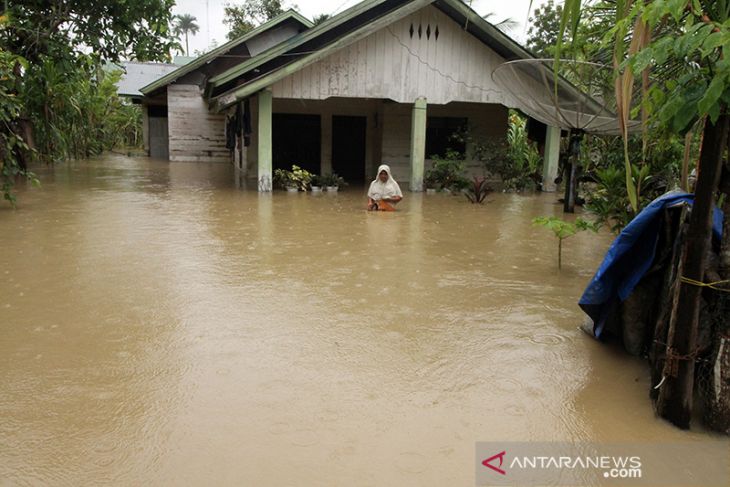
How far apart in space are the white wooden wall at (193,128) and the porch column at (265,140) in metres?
11.0

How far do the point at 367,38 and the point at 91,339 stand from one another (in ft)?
34.5

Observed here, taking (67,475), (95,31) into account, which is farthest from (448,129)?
(67,475)

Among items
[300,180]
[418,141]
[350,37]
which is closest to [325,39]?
[350,37]

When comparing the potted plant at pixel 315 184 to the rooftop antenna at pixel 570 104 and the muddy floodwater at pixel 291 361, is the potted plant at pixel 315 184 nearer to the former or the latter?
the rooftop antenna at pixel 570 104

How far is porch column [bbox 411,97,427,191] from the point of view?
553 inches

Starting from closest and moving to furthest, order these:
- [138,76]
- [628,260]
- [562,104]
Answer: [628,260] → [562,104] → [138,76]

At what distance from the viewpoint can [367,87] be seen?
44.2ft

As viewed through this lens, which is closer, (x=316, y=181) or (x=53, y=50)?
(x=53, y=50)

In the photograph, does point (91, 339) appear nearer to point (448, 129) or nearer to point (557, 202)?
point (557, 202)

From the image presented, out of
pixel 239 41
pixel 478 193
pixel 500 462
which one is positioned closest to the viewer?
pixel 500 462

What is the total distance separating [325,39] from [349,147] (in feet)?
15.4

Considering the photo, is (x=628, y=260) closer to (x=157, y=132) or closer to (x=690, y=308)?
(x=690, y=308)

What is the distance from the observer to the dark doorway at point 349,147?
17781mm

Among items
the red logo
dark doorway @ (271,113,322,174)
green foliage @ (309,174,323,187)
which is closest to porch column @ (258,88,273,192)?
green foliage @ (309,174,323,187)
